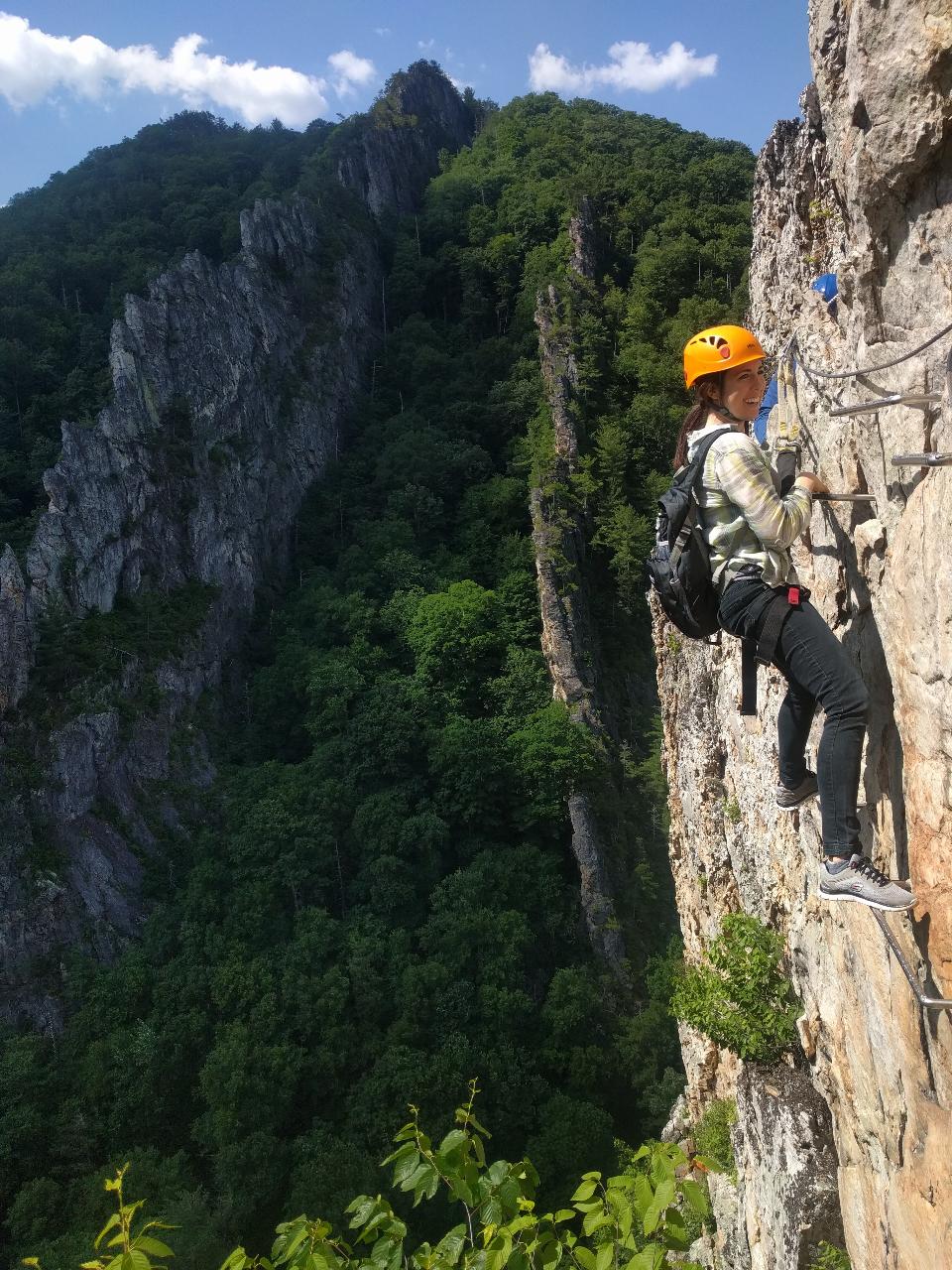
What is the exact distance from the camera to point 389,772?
26547 millimetres

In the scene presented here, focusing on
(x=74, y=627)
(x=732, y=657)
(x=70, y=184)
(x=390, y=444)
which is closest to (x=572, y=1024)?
(x=732, y=657)

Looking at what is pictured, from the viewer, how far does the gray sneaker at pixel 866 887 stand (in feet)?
11.2

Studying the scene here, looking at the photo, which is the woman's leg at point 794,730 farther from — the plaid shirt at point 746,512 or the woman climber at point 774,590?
the plaid shirt at point 746,512

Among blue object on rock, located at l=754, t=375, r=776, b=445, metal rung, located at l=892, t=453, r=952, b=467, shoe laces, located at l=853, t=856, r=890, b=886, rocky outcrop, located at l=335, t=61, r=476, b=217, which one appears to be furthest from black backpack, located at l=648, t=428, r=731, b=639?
rocky outcrop, located at l=335, t=61, r=476, b=217

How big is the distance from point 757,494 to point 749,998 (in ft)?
22.8

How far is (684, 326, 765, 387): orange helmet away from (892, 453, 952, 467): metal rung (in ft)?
3.12

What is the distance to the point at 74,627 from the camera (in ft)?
81.6

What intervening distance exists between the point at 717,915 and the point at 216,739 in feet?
66.3

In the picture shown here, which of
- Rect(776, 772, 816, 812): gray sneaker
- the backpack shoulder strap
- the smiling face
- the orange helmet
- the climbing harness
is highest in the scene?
the orange helmet

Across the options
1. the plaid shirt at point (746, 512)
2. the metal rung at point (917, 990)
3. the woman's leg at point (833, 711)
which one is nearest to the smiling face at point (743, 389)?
the plaid shirt at point (746, 512)

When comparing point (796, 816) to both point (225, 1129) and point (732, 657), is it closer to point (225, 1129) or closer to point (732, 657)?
point (732, 657)

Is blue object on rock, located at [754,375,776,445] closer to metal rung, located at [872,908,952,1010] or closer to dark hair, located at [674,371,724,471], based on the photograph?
dark hair, located at [674,371,724,471]

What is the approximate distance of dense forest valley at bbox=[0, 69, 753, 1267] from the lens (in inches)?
744

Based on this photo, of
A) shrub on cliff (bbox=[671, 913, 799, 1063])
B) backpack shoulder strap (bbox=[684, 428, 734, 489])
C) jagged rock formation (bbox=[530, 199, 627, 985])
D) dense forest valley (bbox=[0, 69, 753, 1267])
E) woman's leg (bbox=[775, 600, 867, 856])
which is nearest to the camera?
woman's leg (bbox=[775, 600, 867, 856])
